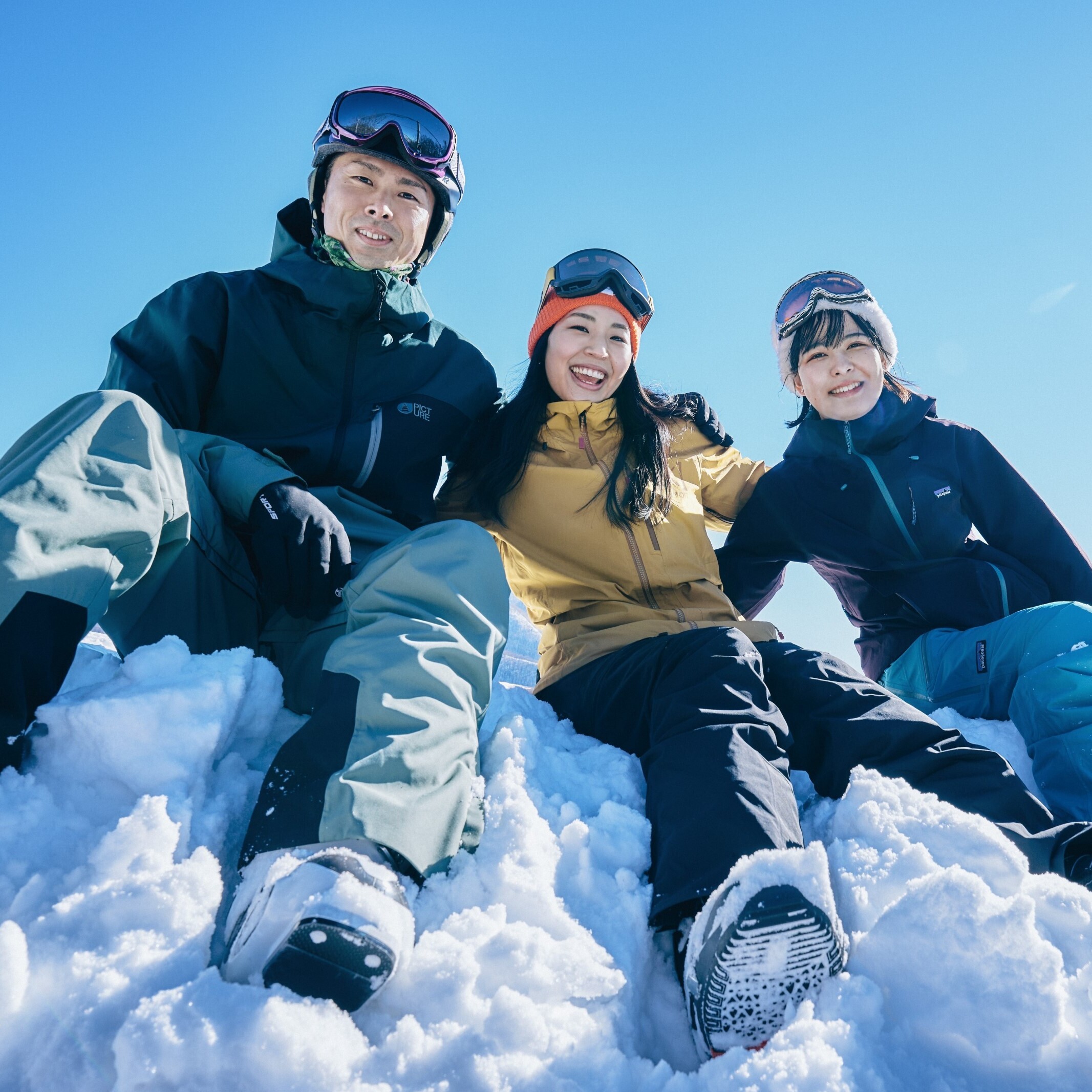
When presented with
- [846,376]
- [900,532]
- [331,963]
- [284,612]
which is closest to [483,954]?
[331,963]

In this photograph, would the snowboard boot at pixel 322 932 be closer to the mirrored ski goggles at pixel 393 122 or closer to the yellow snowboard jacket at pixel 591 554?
the yellow snowboard jacket at pixel 591 554

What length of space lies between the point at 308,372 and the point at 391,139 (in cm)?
88

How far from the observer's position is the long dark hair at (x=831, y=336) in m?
3.48

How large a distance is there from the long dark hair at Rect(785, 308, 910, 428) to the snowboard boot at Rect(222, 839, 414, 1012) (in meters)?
2.90

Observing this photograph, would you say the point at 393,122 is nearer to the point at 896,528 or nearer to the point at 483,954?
the point at 896,528

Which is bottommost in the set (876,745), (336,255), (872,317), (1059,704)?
(876,745)

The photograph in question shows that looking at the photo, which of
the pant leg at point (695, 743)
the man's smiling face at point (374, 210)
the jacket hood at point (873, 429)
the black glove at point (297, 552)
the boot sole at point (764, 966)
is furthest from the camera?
the jacket hood at point (873, 429)

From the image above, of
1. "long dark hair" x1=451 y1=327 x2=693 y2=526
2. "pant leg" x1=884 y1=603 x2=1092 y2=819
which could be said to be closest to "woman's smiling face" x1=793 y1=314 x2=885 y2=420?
"long dark hair" x1=451 y1=327 x2=693 y2=526

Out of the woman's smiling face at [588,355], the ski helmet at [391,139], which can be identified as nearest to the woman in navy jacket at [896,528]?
the woman's smiling face at [588,355]

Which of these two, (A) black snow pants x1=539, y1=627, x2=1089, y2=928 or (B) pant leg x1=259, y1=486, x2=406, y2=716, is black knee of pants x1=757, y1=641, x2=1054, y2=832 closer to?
(A) black snow pants x1=539, y1=627, x2=1089, y2=928

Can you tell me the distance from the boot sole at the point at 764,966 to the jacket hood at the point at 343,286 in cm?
213

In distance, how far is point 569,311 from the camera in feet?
10.6

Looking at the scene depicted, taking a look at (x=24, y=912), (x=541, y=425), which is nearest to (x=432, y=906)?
(x=24, y=912)

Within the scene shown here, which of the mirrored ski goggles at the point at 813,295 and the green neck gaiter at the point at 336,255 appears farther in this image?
the mirrored ski goggles at the point at 813,295
